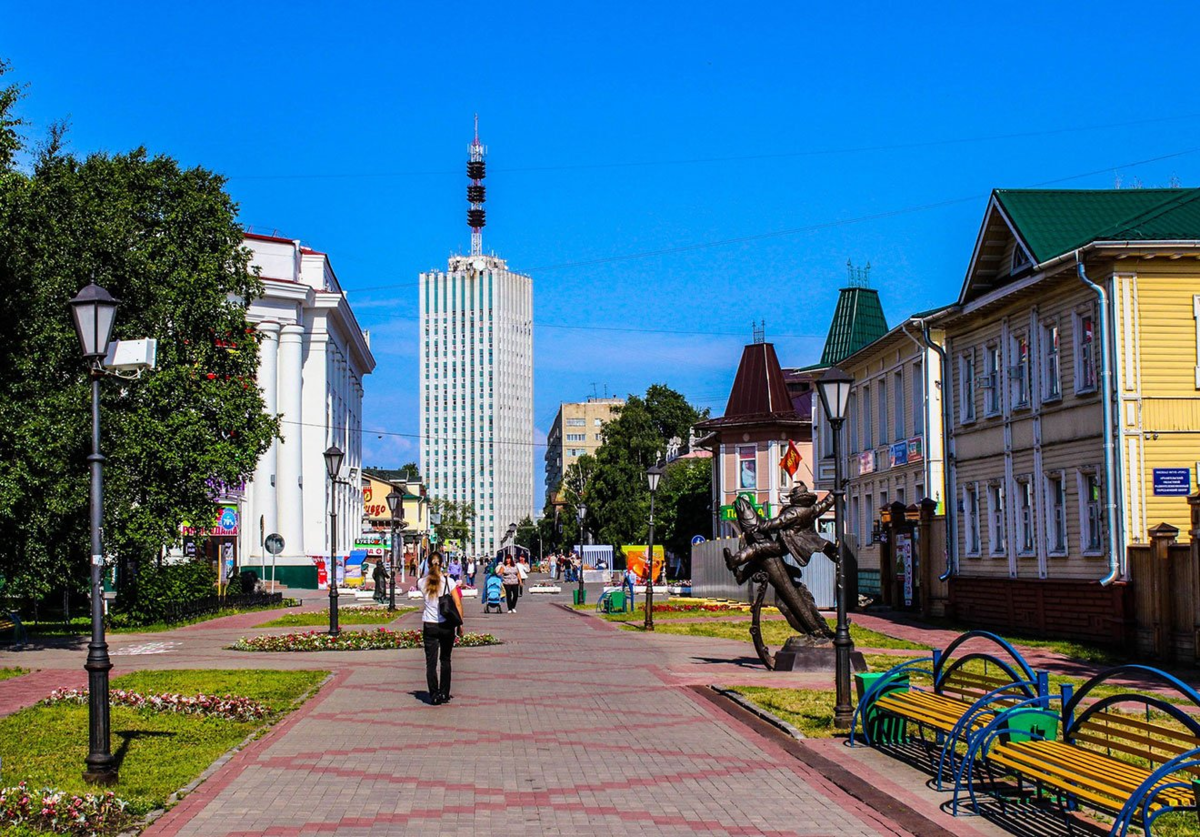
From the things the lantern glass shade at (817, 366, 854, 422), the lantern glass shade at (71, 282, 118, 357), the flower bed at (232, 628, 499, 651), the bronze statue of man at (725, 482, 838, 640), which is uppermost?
the lantern glass shade at (71, 282, 118, 357)

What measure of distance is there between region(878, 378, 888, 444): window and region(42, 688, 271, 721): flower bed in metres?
30.4

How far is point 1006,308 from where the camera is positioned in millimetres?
29641

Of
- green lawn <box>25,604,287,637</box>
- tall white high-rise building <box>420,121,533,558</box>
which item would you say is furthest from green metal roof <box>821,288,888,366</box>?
tall white high-rise building <box>420,121,533,558</box>

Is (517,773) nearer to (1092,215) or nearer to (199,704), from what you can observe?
(199,704)

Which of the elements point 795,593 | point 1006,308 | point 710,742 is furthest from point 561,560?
Answer: point 710,742

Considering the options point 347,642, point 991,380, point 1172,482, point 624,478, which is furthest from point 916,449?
point 624,478

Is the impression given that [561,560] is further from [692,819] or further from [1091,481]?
[692,819]

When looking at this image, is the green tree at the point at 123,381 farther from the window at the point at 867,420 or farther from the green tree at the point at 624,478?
the green tree at the point at 624,478

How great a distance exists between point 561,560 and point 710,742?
78544mm

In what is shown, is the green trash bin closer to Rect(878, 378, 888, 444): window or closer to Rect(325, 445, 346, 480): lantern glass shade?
Rect(325, 445, 346, 480): lantern glass shade

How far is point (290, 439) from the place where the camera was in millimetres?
72500

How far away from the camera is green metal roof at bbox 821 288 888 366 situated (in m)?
60.7

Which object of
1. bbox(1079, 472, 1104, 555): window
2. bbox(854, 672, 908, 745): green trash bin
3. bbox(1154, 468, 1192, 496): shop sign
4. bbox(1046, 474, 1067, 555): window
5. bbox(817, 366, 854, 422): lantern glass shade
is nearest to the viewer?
bbox(854, 672, 908, 745): green trash bin

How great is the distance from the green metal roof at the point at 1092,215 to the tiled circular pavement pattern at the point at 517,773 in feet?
45.3
